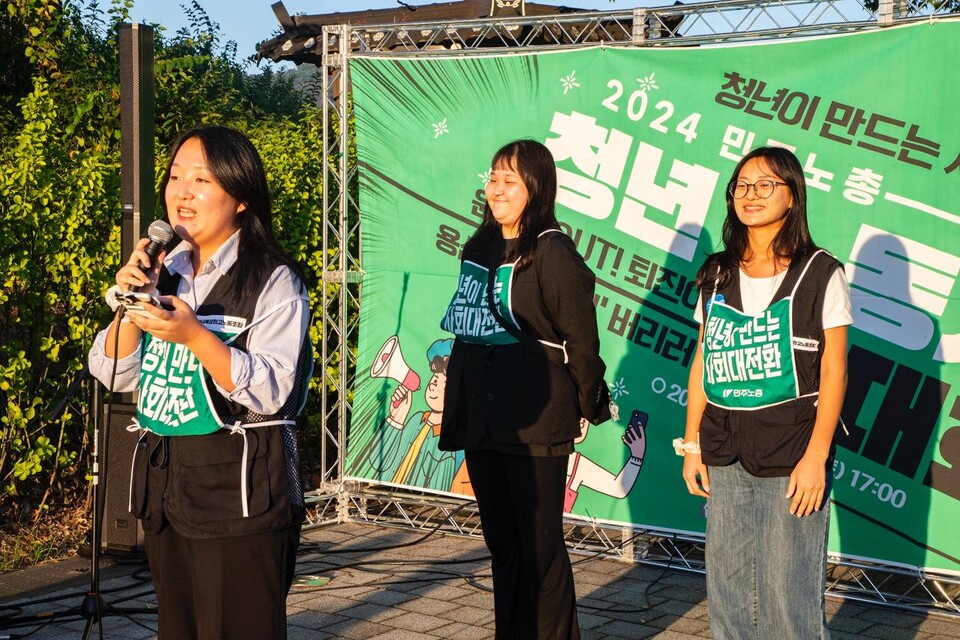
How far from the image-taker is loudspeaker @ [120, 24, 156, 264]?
615 centimetres

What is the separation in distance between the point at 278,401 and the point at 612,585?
12.3ft

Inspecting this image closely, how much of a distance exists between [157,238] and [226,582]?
87 cm

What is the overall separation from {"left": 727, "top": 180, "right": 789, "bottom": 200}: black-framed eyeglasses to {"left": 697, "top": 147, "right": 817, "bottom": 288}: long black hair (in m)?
0.03

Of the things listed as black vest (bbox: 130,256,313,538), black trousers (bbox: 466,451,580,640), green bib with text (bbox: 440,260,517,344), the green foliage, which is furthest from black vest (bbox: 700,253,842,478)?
the green foliage

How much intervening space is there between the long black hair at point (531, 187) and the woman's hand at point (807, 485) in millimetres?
1284

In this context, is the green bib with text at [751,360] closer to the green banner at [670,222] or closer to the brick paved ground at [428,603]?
the brick paved ground at [428,603]

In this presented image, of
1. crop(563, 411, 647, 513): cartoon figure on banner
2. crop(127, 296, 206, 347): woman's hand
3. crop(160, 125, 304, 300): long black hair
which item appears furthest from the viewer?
crop(563, 411, 647, 513): cartoon figure on banner

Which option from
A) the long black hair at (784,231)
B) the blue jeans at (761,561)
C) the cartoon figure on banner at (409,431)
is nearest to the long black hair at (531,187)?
the long black hair at (784,231)

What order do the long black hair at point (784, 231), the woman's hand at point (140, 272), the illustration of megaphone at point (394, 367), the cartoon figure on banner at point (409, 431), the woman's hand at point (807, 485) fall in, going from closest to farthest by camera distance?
the woman's hand at point (140, 272) → the woman's hand at point (807, 485) → the long black hair at point (784, 231) → the cartoon figure on banner at point (409, 431) → the illustration of megaphone at point (394, 367)

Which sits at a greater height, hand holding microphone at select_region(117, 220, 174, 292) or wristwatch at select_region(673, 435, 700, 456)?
hand holding microphone at select_region(117, 220, 174, 292)

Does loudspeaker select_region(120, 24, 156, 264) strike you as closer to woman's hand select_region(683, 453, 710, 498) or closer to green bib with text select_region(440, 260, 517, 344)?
green bib with text select_region(440, 260, 517, 344)

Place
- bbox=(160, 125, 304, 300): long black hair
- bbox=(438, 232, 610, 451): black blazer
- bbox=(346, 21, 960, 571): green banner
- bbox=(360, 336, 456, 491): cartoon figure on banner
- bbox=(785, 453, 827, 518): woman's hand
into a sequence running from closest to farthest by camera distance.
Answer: bbox=(160, 125, 304, 300): long black hair → bbox=(785, 453, 827, 518): woman's hand → bbox=(438, 232, 610, 451): black blazer → bbox=(346, 21, 960, 571): green banner → bbox=(360, 336, 456, 491): cartoon figure on banner

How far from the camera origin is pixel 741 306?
358 centimetres

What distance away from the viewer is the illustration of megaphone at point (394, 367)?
23.2 ft
